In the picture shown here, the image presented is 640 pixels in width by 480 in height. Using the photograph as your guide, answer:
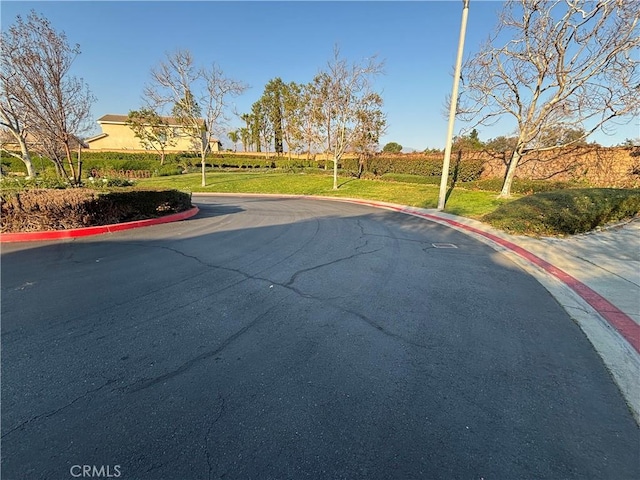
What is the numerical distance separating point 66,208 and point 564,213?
13.2 m

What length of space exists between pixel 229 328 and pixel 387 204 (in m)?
13.2

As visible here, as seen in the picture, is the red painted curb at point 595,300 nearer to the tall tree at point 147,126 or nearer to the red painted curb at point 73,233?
the red painted curb at point 73,233

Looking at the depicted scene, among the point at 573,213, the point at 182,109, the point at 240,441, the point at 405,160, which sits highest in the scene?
the point at 182,109

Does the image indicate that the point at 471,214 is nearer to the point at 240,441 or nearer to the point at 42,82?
the point at 240,441

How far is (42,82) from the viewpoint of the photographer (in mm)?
9062

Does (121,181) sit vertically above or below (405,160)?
→ below

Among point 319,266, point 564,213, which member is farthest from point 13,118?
point 564,213

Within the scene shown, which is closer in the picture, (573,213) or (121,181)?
(573,213)

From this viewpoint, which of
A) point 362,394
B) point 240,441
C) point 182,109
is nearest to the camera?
point 240,441

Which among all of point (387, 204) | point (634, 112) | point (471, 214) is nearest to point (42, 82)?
point (387, 204)

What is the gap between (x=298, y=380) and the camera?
2.40 metres

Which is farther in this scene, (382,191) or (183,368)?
(382,191)

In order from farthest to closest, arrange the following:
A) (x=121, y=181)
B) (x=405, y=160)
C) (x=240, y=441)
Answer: (x=405, y=160), (x=121, y=181), (x=240, y=441)

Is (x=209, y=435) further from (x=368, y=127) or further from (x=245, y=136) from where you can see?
(x=245, y=136)
